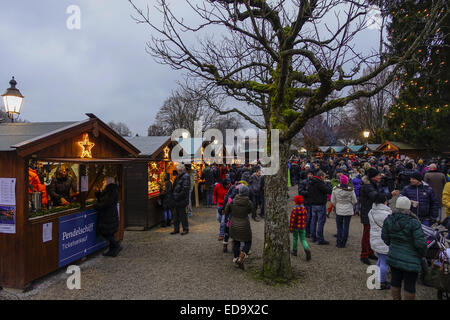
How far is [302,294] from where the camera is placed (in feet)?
14.9

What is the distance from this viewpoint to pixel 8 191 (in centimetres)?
463

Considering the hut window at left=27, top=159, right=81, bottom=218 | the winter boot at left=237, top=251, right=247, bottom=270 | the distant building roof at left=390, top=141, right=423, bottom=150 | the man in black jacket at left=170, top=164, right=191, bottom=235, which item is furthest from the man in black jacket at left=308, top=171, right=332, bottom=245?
the distant building roof at left=390, top=141, right=423, bottom=150

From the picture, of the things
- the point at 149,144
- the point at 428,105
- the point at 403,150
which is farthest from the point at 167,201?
the point at 403,150

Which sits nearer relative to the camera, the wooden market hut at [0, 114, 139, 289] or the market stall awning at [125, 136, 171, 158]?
the wooden market hut at [0, 114, 139, 289]

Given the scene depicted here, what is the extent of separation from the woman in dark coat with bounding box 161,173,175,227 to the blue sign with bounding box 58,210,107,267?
2567 millimetres

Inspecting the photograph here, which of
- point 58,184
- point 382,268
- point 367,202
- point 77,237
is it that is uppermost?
point 58,184

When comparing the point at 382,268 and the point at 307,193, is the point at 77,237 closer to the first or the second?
the point at 307,193

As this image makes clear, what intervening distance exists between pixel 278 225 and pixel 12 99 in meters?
7.17

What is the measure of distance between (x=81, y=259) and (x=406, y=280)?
6.26 meters

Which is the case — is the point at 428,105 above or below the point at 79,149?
above

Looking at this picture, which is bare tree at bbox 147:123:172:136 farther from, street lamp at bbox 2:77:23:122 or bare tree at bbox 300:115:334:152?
street lamp at bbox 2:77:23:122

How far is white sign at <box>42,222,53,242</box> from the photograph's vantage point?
5020 mm
